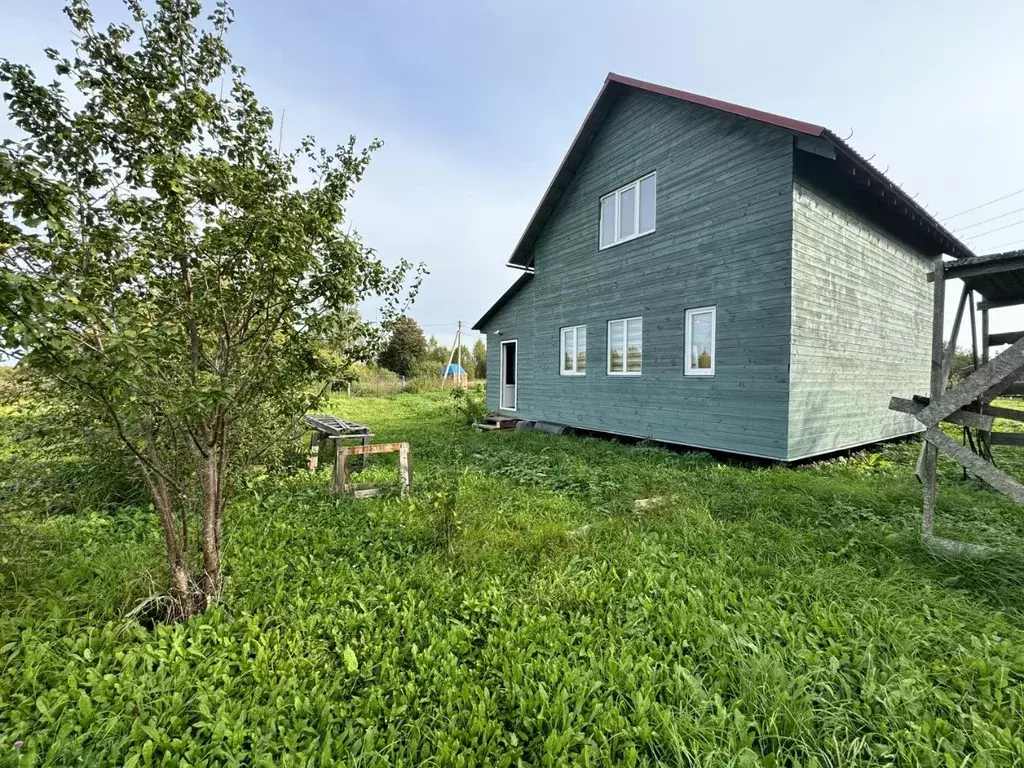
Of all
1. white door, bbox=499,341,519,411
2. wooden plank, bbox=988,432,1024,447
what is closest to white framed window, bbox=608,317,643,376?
white door, bbox=499,341,519,411

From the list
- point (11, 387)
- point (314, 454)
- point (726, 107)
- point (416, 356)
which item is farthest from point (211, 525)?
point (416, 356)

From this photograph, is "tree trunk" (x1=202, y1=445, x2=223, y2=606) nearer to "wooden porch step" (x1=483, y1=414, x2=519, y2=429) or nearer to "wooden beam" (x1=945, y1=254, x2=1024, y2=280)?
"wooden beam" (x1=945, y1=254, x2=1024, y2=280)

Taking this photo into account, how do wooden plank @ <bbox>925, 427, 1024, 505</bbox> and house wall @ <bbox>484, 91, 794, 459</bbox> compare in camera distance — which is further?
house wall @ <bbox>484, 91, 794, 459</bbox>

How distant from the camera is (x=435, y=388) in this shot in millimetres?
26062

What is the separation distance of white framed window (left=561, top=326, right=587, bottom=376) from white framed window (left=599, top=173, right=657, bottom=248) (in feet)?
7.15

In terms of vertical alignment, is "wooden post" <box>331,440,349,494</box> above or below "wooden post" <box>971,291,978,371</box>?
below

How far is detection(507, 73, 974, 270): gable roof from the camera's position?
6059mm

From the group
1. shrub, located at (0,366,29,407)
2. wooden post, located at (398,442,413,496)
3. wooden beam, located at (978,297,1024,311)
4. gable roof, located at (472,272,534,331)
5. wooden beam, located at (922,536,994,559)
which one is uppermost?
gable roof, located at (472,272,534,331)

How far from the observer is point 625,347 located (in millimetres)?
9219

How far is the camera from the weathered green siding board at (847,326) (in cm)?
659

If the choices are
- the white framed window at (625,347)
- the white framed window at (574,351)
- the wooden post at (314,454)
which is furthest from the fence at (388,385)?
the white framed window at (625,347)

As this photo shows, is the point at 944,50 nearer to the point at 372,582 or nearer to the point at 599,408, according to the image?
the point at 599,408

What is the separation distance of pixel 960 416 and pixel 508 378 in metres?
11.5

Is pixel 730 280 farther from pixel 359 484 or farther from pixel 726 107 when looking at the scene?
pixel 359 484
